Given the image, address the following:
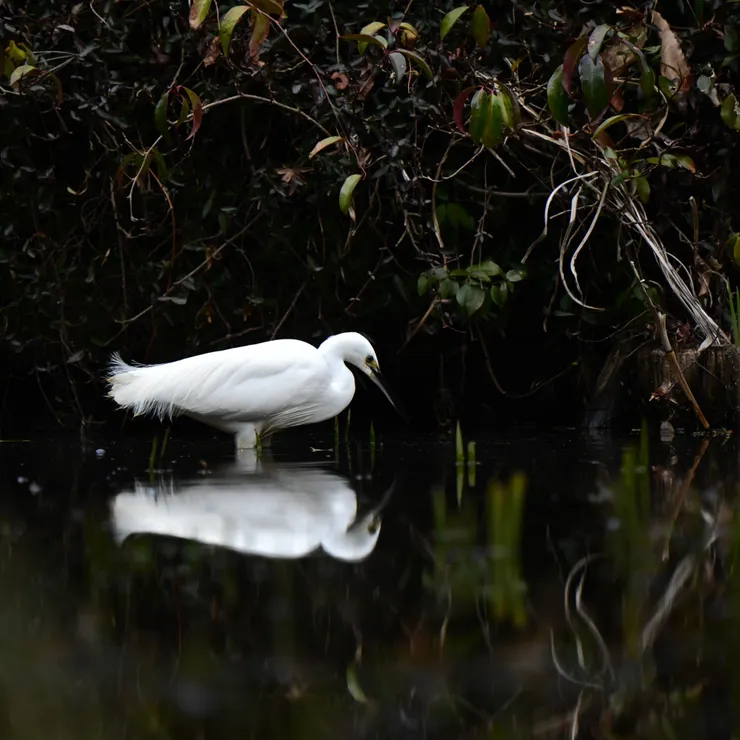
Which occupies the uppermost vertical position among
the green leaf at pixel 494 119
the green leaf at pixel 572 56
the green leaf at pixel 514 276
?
the green leaf at pixel 572 56

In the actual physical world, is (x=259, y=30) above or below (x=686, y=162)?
above

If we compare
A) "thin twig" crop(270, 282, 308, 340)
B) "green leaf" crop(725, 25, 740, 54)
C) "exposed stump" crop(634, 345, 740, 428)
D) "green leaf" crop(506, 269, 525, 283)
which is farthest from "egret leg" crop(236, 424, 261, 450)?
"green leaf" crop(725, 25, 740, 54)

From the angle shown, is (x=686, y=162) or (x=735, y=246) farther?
(x=686, y=162)

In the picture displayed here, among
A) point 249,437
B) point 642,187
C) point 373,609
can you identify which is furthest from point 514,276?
point 373,609

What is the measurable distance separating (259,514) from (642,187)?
319 centimetres

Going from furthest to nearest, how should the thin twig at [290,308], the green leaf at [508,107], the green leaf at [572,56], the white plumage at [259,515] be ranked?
the thin twig at [290,308] → the green leaf at [508,107] → the green leaf at [572,56] → the white plumage at [259,515]

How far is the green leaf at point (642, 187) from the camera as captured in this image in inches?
229

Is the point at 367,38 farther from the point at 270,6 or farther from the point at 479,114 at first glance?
the point at 479,114

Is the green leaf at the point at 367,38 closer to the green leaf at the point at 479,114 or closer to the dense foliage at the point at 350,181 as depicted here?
the dense foliage at the point at 350,181

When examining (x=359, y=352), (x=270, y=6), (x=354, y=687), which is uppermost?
(x=270, y=6)

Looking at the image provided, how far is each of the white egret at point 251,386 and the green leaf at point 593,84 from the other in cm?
170

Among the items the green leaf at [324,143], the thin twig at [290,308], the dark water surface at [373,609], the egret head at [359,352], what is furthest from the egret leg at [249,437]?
the dark water surface at [373,609]

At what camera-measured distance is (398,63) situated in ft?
17.7

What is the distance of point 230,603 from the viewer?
7.72 ft
